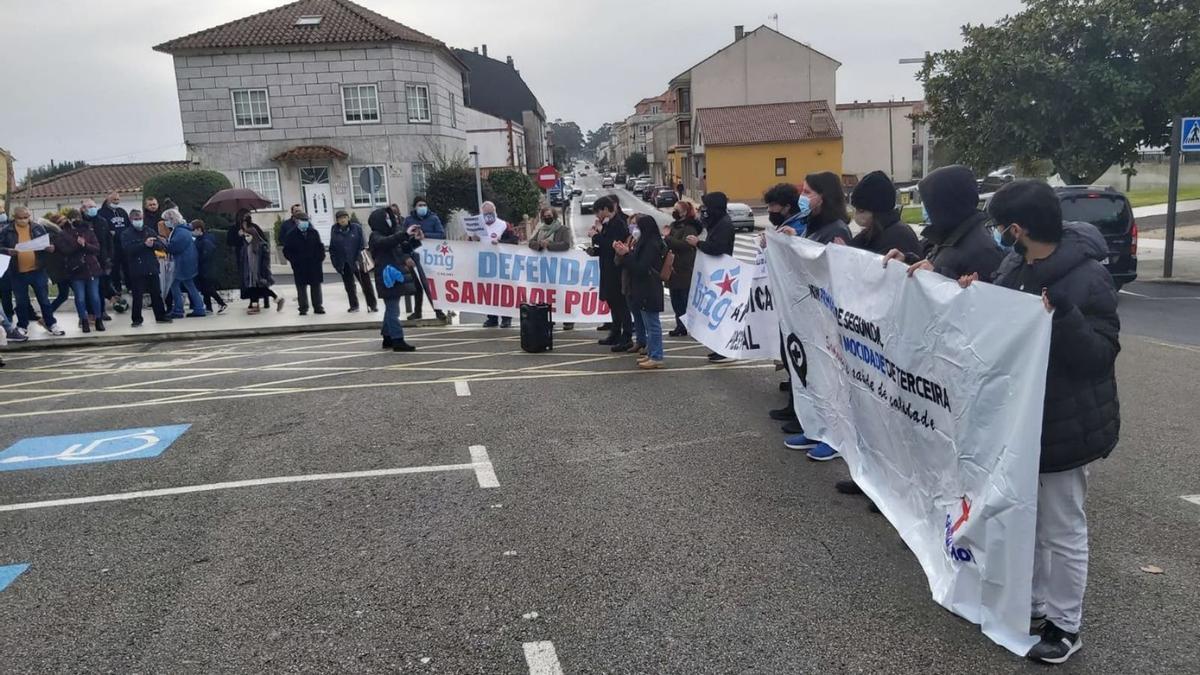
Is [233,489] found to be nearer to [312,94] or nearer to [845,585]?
[845,585]

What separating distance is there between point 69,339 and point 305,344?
3722 mm

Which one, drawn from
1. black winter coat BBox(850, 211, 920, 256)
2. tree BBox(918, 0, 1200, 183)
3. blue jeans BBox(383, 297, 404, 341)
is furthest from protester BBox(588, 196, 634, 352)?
tree BBox(918, 0, 1200, 183)

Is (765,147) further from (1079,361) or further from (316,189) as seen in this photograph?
(1079,361)

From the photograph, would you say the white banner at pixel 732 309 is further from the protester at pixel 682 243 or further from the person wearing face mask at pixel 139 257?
the person wearing face mask at pixel 139 257

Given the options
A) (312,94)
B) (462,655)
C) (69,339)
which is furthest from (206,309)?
(312,94)

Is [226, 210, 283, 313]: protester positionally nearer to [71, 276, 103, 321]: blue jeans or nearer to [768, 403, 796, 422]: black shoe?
[71, 276, 103, 321]: blue jeans

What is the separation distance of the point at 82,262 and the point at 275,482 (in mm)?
8704

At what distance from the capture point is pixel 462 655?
12.7 feet

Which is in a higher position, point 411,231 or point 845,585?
point 411,231

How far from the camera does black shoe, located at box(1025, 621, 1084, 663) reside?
3615mm

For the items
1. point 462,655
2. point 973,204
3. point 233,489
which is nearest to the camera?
point 462,655

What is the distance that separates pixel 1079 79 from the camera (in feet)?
56.8

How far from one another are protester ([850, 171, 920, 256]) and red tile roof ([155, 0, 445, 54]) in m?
32.7

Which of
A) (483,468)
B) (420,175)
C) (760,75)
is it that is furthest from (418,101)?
(760,75)
